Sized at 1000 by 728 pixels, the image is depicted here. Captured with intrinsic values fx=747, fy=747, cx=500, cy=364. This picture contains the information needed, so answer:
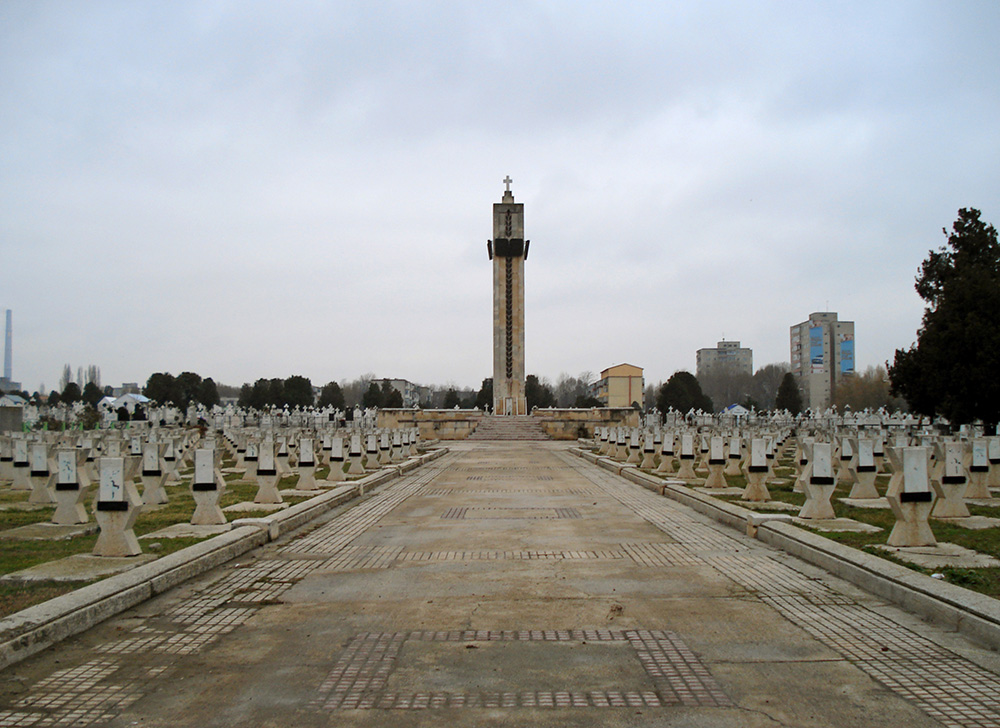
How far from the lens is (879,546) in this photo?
8117mm

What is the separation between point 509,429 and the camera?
4881 centimetres

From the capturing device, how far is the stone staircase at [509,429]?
47344mm

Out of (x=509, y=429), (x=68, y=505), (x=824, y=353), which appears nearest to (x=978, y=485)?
(x=68, y=505)

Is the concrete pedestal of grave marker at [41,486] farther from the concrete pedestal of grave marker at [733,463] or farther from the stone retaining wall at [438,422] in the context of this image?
the stone retaining wall at [438,422]

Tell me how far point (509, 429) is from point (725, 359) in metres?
119

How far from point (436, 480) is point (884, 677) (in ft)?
48.3

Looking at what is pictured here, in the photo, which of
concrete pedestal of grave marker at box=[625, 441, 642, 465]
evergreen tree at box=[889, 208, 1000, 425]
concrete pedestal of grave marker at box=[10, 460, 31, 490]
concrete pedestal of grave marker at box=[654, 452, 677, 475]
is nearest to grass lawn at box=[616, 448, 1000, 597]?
concrete pedestal of grave marker at box=[654, 452, 677, 475]

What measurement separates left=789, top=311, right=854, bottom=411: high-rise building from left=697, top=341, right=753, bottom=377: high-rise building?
1678 inches

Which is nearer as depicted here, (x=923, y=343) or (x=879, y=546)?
(x=879, y=546)

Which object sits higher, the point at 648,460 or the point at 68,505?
the point at 68,505

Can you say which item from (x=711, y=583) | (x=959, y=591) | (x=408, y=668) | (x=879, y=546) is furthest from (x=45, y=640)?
(x=879, y=546)

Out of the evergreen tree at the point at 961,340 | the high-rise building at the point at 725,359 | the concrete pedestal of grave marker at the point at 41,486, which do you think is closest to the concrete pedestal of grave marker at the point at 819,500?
the concrete pedestal of grave marker at the point at 41,486

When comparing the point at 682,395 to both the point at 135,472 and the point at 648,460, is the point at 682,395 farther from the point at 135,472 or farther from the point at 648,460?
the point at 135,472

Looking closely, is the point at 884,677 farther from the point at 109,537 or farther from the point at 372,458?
the point at 372,458
